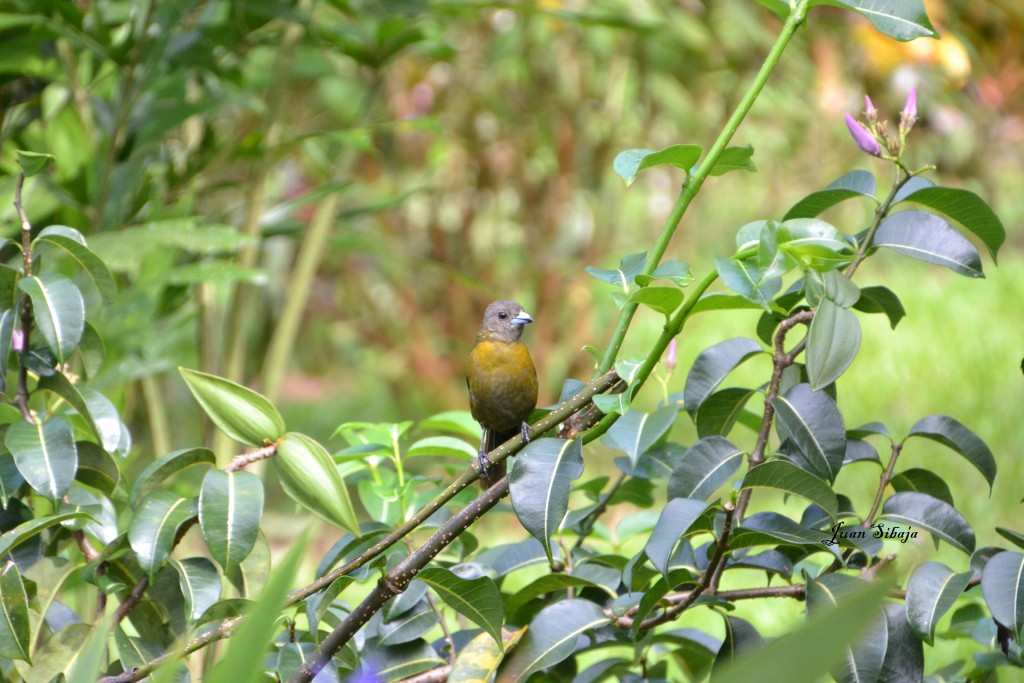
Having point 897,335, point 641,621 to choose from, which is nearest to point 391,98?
point 897,335

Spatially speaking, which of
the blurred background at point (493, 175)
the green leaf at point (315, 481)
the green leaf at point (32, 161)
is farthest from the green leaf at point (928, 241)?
the blurred background at point (493, 175)

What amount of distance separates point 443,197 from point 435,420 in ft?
14.0

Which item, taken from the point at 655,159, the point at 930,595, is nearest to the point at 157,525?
the point at 655,159

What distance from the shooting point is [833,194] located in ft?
3.62

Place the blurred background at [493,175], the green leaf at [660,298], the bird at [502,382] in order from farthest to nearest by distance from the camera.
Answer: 1. the blurred background at [493,175]
2. the bird at [502,382]
3. the green leaf at [660,298]

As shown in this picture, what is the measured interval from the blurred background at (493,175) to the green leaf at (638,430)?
120 cm

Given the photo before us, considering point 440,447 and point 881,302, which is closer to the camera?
point 881,302

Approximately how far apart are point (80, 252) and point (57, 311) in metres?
0.10

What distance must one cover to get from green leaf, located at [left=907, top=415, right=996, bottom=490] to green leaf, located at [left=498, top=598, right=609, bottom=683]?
43cm

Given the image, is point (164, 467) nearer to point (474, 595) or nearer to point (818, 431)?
point (474, 595)

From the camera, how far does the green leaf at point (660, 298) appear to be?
92cm

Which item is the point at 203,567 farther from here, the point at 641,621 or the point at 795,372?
the point at 795,372

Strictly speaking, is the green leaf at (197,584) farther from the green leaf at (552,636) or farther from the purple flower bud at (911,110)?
the purple flower bud at (911,110)

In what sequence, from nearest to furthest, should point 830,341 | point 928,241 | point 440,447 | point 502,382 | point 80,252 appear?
1. point 830,341
2. point 928,241
3. point 80,252
4. point 440,447
5. point 502,382
